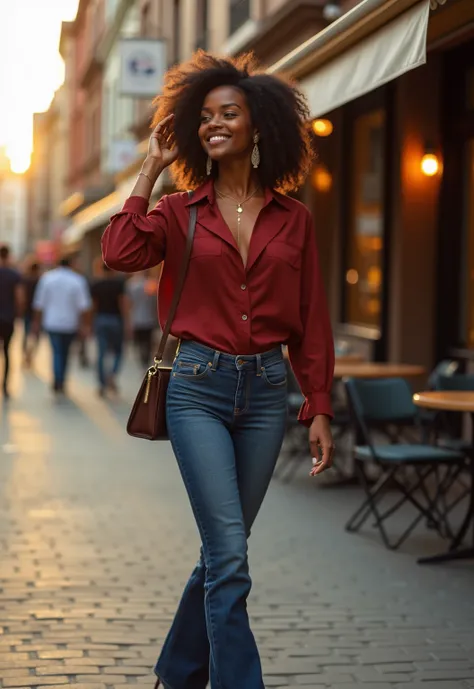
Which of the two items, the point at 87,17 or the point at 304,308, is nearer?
the point at 304,308

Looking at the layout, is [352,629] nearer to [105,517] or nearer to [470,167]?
[105,517]

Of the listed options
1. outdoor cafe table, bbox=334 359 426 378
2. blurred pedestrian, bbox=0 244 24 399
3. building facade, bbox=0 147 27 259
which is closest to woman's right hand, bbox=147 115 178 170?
outdoor cafe table, bbox=334 359 426 378

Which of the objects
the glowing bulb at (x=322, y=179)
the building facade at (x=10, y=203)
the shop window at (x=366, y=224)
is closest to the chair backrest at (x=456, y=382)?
the shop window at (x=366, y=224)

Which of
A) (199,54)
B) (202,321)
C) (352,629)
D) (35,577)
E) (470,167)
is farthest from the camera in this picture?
(470,167)

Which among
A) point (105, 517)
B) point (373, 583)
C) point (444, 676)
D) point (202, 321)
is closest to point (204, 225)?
point (202, 321)

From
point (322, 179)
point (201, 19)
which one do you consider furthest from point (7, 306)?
point (201, 19)

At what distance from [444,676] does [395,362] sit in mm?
7919

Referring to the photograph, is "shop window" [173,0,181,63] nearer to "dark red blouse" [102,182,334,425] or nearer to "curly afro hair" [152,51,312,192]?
"curly afro hair" [152,51,312,192]

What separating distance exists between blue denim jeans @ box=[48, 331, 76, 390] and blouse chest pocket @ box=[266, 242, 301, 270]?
12929 mm

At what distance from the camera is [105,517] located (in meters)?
8.13

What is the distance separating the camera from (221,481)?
3727 mm

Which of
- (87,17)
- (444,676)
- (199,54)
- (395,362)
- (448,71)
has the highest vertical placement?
(87,17)

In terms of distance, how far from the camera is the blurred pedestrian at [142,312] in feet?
67.3

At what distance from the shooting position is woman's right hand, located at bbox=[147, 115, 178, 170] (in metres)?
4.01
